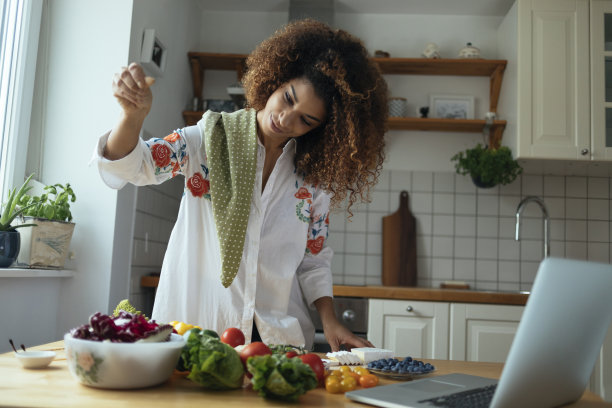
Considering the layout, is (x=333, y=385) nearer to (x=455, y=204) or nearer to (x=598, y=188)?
(x=455, y=204)

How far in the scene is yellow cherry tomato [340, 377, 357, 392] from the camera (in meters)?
0.85

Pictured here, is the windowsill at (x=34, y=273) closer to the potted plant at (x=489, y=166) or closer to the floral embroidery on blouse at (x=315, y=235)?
the floral embroidery on blouse at (x=315, y=235)

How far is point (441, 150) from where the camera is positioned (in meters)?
3.23

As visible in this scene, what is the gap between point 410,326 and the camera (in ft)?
8.43

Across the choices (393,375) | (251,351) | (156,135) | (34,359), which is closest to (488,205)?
(156,135)

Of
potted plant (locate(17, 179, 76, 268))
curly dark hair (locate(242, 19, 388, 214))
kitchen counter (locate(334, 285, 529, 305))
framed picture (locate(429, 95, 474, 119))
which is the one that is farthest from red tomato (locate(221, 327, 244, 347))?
framed picture (locate(429, 95, 474, 119))

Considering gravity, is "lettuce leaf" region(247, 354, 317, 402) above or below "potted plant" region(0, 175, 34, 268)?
below

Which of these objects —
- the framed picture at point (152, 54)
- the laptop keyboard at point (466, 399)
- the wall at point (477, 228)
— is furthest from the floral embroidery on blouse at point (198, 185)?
the wall at point (477, 228)

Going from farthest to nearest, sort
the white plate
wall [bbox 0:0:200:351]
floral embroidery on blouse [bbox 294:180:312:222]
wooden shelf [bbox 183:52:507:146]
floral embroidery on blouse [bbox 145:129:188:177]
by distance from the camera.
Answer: wooden shelf [bbox 183:52:507:146], wall [bbox 0:0:200:351], floral embroidery on blouse [bbox 294:180:312:222], floral embroidery on blouse [bbox 145:129:188:177], the white plate

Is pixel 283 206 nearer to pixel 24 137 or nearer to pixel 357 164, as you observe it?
pixel 357 164

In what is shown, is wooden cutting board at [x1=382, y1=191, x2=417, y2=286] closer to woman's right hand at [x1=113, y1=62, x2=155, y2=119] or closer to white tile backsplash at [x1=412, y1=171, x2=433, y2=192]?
white tile backsplash at [x1=412, y1=171, x2=433, y2=192]

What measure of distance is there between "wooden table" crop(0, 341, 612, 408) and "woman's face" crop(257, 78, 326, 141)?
0.68m

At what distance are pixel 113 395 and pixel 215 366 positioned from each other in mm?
129

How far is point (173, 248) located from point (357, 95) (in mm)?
569
